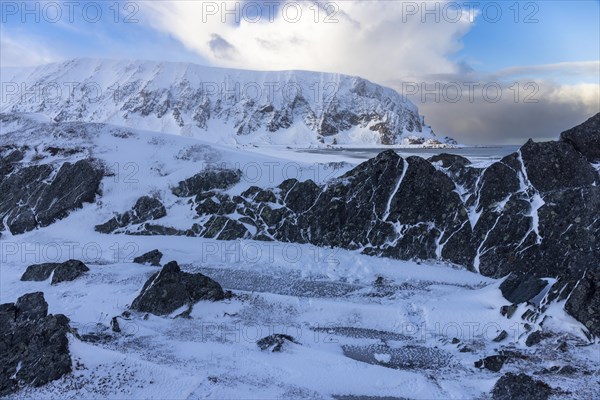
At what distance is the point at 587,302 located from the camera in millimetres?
17203

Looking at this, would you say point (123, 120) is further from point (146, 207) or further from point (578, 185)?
point (578, 185)

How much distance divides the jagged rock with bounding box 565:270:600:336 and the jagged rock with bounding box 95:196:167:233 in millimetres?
28197

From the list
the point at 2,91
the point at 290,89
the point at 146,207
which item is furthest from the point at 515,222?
the point at 2,91

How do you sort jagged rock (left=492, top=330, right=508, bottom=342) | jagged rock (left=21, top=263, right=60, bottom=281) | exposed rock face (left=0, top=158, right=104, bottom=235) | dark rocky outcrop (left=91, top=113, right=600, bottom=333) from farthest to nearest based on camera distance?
exposed rock face (left=0, top=158, right=104, bottom=235)
jagged rock (left=21, top=263, right=60, bottom=281)
dark rocky outcrop (left=91, top=113, right=600, bottom=333)
jagged rock (left=492, top=330, right=508, bottom=342)

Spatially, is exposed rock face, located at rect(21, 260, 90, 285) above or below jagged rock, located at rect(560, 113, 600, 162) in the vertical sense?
below

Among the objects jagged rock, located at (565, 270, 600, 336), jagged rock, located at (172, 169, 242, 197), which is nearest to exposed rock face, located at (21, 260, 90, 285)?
jagged rock, located at (172, 169, 242, 197)

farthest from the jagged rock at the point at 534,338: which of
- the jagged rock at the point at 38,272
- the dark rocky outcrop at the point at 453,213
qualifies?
the jagged rock at the point at 38,272

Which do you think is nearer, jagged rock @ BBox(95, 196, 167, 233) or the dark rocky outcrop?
the dark rocky outcrop

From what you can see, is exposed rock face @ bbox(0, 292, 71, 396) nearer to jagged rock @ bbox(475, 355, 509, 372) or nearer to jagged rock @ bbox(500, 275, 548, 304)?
jagged rock @ bbox(475, 355, 509, 372)

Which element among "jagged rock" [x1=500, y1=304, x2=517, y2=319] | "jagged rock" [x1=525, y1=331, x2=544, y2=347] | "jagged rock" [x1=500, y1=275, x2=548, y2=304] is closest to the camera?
"jagged rock" [x1=525, y1=331, x2=544, y2=347]

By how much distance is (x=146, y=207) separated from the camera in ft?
117

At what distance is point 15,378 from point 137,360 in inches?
151

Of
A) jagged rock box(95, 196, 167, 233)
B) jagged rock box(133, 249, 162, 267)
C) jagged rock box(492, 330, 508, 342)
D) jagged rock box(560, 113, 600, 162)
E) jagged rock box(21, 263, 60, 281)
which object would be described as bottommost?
jagged rock box(492, 330, 508, 342)

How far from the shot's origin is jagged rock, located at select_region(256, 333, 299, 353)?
16.8 m
